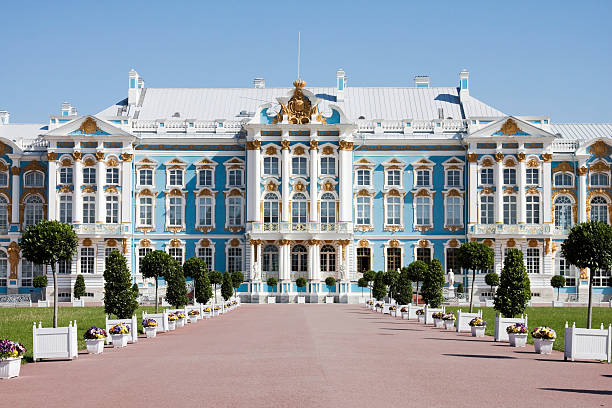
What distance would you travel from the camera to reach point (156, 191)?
63219 mm

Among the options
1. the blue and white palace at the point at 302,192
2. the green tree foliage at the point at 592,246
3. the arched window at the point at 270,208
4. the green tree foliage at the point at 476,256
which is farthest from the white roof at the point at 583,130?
the green tree foliage at the point at 592,246

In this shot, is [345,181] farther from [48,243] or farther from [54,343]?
[54,343]

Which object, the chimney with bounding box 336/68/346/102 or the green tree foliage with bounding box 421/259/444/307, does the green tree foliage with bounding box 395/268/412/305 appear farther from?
the chimney with bounding box 336/68/346/102

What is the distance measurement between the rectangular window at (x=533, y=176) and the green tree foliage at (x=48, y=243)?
4136 centimetres

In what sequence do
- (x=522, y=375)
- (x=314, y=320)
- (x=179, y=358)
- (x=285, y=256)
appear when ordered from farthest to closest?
(x=285, y=256) < (x=314, y=320) < (x=179, y=358) < (x=522, y=375)

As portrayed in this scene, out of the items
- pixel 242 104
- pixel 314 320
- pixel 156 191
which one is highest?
pixel 242 104

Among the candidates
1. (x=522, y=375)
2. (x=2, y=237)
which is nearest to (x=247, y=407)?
(x=522, y=375)

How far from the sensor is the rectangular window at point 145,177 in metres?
63.0

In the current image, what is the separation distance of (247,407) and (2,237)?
175 ft

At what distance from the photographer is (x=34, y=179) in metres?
63.3

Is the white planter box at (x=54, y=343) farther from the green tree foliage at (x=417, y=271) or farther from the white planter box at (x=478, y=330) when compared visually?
the green tree foliage at (x=417, y=271)

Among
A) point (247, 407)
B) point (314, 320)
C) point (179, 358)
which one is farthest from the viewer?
point (314, 320)

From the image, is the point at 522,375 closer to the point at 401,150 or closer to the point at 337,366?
the point at 337,366

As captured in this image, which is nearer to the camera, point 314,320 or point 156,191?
point 314,320
